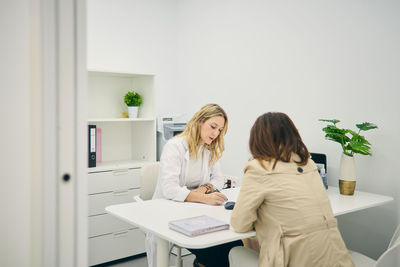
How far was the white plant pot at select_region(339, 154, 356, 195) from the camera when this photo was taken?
250 cm

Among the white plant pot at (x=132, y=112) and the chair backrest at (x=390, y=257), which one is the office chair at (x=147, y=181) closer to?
the white plant pot at (x=132, y=112)

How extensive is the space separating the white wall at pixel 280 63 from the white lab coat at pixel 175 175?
881 millimetres

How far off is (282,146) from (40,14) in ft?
4.12

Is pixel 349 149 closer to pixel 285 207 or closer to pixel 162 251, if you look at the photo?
pixel 285 207

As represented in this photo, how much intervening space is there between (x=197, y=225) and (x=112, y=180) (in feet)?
5.74

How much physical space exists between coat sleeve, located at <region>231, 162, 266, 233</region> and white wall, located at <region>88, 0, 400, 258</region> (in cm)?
131

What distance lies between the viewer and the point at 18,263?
41.5 inches

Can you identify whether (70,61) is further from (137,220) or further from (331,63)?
(331,63)

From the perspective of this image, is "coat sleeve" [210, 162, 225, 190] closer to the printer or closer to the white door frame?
the printer

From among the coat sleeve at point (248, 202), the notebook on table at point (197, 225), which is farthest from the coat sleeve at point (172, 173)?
the coat sleeve at point (248, 202)

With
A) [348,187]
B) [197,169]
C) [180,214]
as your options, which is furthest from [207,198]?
[348,187]

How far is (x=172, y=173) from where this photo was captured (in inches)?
97.6

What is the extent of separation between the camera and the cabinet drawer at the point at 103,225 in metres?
3.26

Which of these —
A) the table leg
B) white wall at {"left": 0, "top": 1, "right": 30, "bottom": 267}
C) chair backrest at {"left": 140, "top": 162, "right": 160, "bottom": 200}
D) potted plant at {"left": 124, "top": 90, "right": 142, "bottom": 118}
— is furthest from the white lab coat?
white wall at {"left": 0, "top": 1, "right": 30, "bottom": 267}
